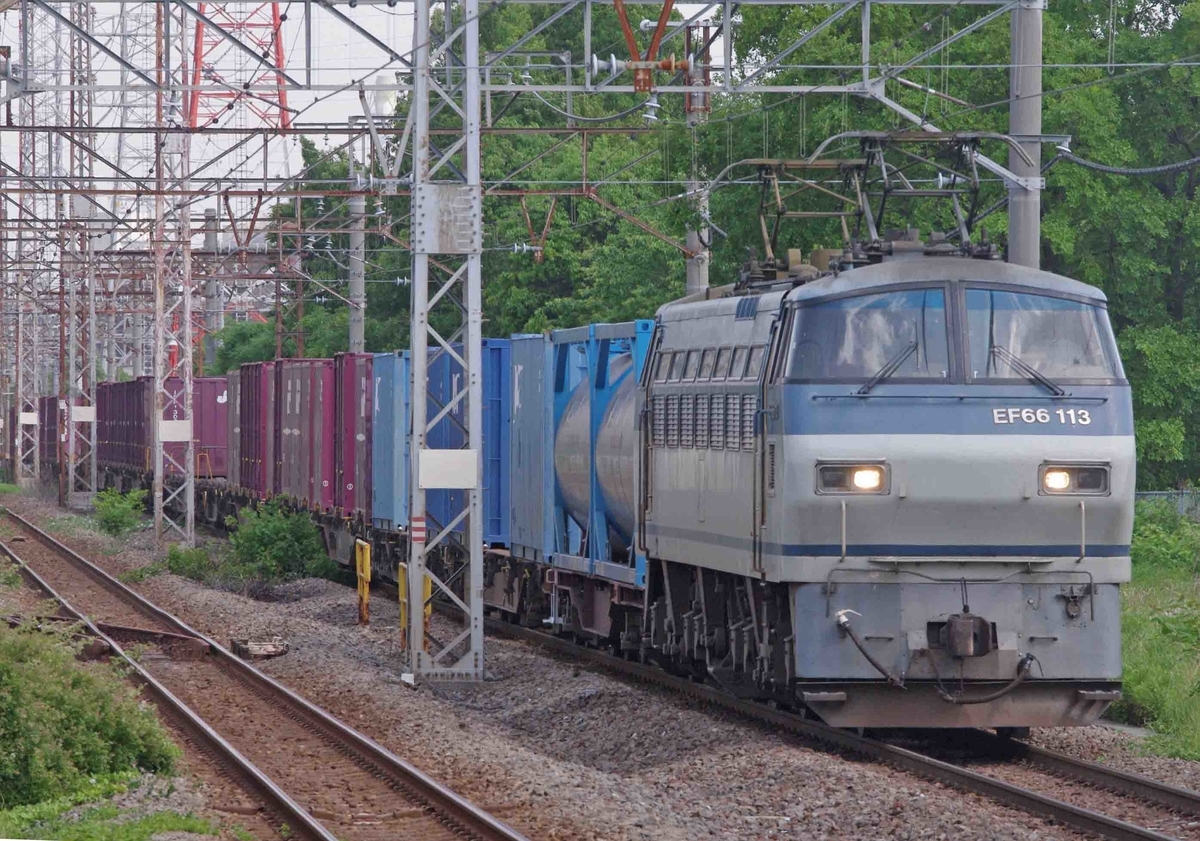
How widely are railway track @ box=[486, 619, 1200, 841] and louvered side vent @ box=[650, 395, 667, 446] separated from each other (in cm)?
218

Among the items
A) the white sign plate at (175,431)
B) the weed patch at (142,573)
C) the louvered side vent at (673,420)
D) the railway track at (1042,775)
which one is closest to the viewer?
the railway track at (1042,775)

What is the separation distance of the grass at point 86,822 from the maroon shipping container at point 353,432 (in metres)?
16.5

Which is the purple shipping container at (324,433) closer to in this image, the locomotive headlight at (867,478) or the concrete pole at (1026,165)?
the concrete pole at (1026,165)

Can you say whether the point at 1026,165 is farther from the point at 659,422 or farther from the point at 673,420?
→ the point at 659,422

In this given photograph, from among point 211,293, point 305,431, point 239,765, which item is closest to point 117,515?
point 305,431

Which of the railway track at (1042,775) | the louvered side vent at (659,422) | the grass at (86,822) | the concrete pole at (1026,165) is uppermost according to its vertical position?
the concrete pole at (1026,165)

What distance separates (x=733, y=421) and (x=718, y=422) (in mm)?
453

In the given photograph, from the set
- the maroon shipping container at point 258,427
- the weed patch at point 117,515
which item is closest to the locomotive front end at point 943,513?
the maroon shipping container at point 258,427

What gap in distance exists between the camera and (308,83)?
19.1 metres

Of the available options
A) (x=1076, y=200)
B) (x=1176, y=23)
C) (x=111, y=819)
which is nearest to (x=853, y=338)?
(x=111, y=819)

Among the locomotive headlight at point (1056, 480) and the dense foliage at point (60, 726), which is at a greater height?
the locomotive headlight at point (1056, 480)

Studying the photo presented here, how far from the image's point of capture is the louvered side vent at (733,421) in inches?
553

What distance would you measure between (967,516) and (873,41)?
19303 mm

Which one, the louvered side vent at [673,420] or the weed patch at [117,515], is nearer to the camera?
the louvered side vent at [673,420]
